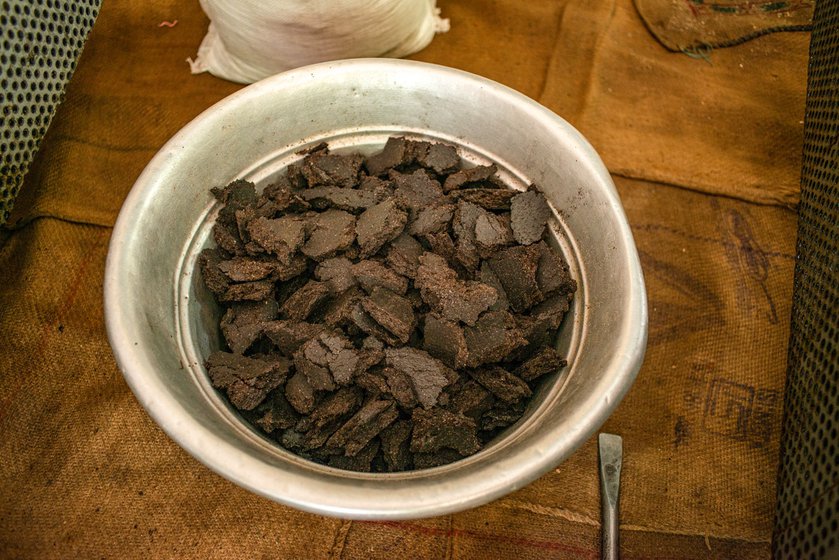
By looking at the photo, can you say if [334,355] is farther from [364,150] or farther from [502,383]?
[364,150]

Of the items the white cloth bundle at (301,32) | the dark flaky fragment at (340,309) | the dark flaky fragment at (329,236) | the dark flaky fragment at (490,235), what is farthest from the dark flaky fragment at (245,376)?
the white cloth bundle at (301,32)

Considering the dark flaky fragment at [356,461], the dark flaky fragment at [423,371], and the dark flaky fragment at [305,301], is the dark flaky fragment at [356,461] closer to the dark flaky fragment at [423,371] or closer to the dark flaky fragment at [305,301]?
the dark flaky fragment at [423,371]

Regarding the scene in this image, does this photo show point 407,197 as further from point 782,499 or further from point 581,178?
point 782,499

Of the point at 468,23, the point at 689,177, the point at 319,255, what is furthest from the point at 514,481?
the point at 468,23

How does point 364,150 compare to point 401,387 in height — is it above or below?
above

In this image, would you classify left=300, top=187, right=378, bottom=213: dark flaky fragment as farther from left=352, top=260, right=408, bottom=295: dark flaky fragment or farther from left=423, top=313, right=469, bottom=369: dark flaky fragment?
left=423, top=313, right=469, bottom=369: dark flaky fragment

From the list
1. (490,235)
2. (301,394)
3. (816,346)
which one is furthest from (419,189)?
(816,346)

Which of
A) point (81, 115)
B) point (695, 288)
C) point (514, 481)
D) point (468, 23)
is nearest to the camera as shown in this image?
point (514, 481)
